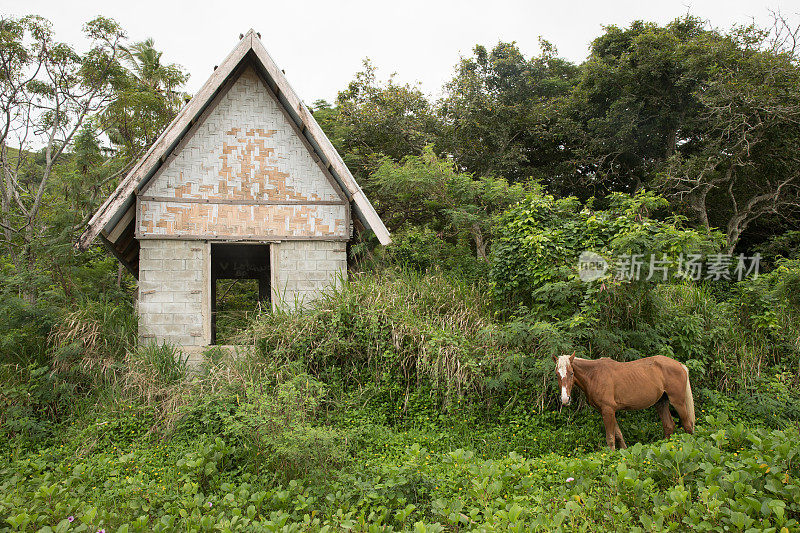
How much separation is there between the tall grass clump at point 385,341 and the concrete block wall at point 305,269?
1.64 ft

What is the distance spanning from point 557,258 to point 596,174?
974 cm

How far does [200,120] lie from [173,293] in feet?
9.50

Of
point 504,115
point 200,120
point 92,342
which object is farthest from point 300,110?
point 504,115

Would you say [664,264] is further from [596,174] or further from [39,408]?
[596,174]

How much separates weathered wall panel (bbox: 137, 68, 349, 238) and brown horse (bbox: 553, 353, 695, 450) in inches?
179

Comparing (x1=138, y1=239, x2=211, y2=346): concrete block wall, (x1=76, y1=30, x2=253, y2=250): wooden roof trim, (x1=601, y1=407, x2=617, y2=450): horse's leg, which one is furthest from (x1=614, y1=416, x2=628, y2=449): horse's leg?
(x1=76, y1=30, x2=253, y2=250): wooden roof trim

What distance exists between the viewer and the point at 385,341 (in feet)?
23.9

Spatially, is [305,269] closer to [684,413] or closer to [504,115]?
[684,413]

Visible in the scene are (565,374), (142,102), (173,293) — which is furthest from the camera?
(142,102)

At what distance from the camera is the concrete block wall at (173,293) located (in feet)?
25.9

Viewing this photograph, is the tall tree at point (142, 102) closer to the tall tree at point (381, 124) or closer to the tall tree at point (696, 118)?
the tall tree at point (381, 124)

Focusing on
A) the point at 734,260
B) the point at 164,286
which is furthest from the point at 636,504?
the point at 734,260

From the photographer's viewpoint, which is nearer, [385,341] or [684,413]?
[684,413]

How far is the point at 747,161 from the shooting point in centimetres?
1309
